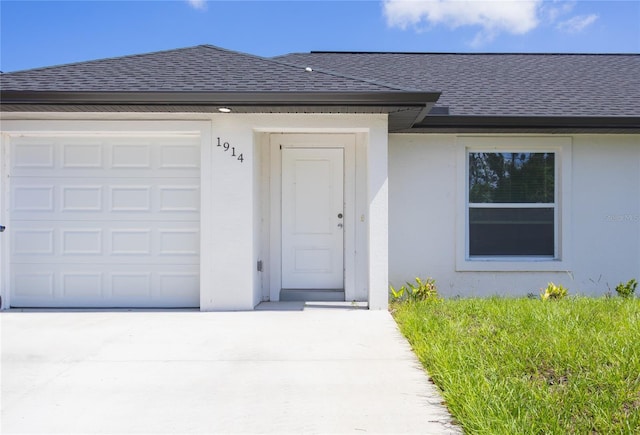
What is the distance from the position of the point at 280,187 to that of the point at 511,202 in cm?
370

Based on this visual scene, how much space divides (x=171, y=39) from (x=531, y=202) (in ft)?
26.6

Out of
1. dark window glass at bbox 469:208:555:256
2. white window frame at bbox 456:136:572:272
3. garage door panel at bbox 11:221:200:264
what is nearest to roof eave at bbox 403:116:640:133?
white window frame at bbox 456:136:572:272

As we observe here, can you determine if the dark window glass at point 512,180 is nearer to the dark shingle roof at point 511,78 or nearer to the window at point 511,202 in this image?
the window at point 511,202

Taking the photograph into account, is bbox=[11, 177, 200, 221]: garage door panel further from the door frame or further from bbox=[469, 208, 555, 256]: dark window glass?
bbox=[469, 208, 555, 256]: dark window glass

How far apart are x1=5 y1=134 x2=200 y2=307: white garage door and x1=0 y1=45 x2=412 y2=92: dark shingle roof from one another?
0.86 m

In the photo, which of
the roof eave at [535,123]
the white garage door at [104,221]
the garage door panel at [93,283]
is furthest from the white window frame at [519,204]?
the garage door panel at [93,283]

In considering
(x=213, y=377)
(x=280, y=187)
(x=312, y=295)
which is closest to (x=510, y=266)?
(x=312, y=295)

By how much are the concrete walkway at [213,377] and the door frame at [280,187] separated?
4.81 ft

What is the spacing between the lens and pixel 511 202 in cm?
773

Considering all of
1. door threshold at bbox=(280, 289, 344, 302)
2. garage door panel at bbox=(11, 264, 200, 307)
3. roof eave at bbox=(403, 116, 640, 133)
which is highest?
roof eave at bbox=(403, 116, 640, 133)

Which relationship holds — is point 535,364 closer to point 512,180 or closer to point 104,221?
point 512,180

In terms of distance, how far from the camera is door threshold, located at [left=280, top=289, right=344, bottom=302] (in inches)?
289

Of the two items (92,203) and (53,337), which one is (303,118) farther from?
(53,337)

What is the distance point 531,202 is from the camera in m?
7.72
